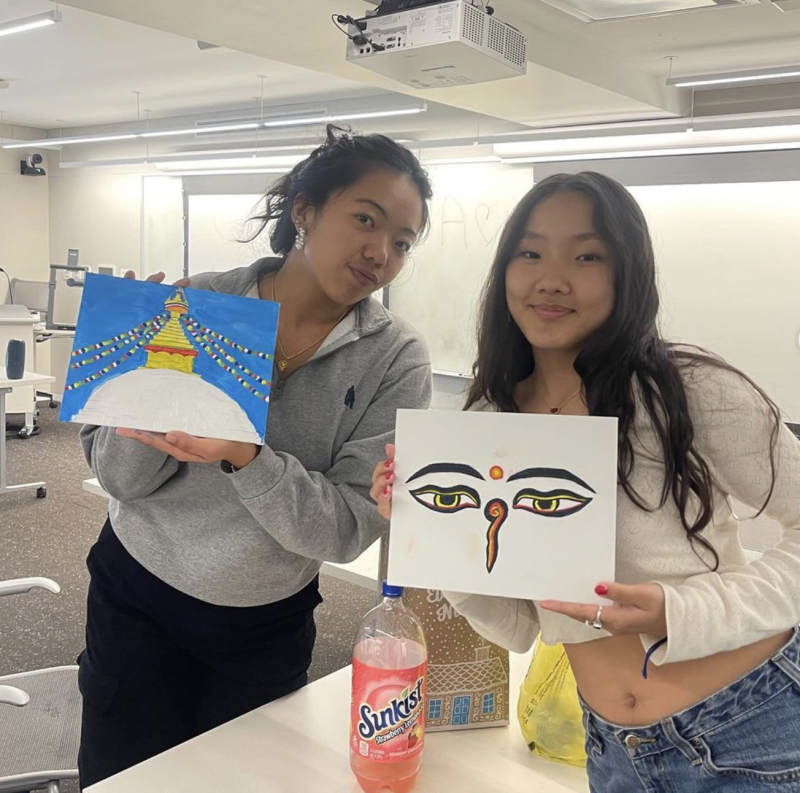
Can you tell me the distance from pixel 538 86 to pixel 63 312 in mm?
6674

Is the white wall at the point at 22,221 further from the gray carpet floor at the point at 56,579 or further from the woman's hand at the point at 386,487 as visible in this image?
the woman's hand at the point at 386,487

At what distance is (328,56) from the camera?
15.5 feet

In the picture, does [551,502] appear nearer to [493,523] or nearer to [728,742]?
[493,523]

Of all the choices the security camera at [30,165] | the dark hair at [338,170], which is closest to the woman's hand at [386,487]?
the dark hair at [338,170]

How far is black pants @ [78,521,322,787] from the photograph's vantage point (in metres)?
1.41

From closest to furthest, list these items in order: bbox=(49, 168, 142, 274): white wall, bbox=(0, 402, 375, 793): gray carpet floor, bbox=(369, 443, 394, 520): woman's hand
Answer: bbox=(369, 443, 394, 520): woman's hand → bbox=(0, 402, 375, 793): gray carpet floor → bbox=(49, 168, 142, 274): white wall

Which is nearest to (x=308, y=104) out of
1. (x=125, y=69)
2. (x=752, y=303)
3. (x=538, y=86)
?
(x=125, y=69)

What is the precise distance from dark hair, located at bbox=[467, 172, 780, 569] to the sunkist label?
41cm

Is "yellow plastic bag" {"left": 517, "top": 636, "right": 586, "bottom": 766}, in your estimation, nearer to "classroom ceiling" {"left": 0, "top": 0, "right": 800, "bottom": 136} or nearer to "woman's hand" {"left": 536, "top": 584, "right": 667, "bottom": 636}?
"woman's hand" {"left": 536, "top": 584, "right": 667, "bottom": 636}

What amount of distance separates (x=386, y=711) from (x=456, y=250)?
6147mm

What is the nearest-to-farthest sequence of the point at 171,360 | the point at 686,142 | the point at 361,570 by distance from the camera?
1. the point at 171,360
2. the point at 361,570
3. the point at 686,142

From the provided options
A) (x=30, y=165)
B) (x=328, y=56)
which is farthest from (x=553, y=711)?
(x=30, y=165)

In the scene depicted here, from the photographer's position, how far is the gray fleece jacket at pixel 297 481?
133 cm

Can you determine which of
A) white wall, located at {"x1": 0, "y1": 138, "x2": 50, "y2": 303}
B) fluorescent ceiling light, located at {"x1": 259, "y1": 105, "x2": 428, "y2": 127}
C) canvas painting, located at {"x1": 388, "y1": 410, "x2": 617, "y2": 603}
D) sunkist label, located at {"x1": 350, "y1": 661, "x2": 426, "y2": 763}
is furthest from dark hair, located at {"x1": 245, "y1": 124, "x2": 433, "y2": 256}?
white wall, located at {"x1": 0, "y1": 138, "x2": 50, "y2": 303}
